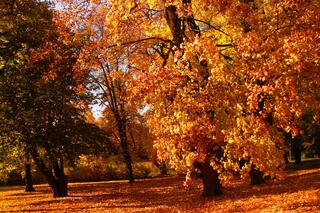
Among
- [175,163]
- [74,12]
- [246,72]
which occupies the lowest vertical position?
[175,163]

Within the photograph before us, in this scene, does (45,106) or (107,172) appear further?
(107,172)

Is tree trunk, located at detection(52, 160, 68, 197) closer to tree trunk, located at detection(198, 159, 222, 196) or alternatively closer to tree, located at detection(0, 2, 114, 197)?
tree, located at detection(0, 2, 114, 197)

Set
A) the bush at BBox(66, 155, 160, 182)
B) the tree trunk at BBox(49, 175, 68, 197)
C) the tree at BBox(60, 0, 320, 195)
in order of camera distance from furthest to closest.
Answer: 1. the bush at BBox(66, 155, 160, 182)
2. the tree trunk at BBox(49, 175, 68, 197)
3. the tree at BBox(60, 0, 320, 195)

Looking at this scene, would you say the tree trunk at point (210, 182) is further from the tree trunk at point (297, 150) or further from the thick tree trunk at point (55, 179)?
the tree trunk at point (297, 150)

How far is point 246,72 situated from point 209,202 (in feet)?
23.8

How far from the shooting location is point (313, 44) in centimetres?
1222

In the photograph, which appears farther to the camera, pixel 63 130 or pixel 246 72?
pixel 63 130

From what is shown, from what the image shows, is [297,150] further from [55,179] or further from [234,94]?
[234,94]

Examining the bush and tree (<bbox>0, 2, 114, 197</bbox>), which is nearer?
tree (<bbox>0, 2, 114, 197</bbox>)

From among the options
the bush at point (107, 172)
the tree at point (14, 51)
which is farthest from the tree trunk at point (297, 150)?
the tree at point (14, 51)

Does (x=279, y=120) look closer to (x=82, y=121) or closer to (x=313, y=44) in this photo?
(x=313, y=44)

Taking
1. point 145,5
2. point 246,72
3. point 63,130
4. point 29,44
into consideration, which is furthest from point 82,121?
point 246,72

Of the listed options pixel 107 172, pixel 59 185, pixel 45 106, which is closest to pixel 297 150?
pixel 107 172

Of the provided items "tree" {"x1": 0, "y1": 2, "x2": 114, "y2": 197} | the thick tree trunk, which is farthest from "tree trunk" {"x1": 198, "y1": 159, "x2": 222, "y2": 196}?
the thick tree trunk
